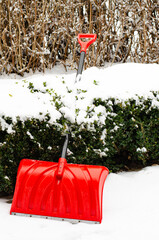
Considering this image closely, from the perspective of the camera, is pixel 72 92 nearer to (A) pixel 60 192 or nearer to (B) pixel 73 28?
(A) pixel 60 192

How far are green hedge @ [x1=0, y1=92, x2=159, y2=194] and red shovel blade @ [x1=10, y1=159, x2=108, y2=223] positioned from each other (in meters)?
0.21

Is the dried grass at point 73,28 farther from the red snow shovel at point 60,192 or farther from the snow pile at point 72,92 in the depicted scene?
the red snow shovel at point 60,192

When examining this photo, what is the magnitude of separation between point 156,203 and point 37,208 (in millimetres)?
1002

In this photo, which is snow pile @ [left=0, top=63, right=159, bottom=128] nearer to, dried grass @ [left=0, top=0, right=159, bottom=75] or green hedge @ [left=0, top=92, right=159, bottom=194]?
green hedge @ [left=0, top=92, right=159, bottom=194]

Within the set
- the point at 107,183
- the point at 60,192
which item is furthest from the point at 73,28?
the point at 60,192

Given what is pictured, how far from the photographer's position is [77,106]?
2449mm

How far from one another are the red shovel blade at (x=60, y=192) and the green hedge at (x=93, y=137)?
21 cm

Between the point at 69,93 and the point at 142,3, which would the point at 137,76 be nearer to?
the point at 69,93

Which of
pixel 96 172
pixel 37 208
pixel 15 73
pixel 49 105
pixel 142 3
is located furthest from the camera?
pixel 15 73

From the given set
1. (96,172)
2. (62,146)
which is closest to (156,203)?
(96,172)

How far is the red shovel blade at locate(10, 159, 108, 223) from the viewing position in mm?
2055

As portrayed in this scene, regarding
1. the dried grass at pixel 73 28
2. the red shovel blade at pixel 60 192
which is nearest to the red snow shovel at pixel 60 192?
the red shovel blade at pixel 60 192

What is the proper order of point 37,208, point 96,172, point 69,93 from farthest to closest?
point 69,93
point 96,172
point 37,208

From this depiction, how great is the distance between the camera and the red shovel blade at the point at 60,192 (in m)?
2.05
